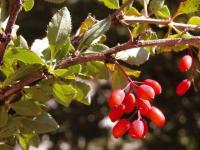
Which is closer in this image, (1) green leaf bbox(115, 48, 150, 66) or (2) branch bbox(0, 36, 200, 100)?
(2) branch bbox(0, 36, 200, 100)

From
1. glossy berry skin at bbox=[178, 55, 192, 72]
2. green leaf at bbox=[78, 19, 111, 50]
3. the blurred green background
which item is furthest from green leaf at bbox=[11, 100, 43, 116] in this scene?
the blurred green background

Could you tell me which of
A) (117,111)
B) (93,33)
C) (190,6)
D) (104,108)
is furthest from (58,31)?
(104,108)

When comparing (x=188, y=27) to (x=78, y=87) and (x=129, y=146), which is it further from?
(x=129, y=146)

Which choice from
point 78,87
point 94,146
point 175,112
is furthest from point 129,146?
point 78,87

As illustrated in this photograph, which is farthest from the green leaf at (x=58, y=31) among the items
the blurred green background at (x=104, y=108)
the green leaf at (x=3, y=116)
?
the blurred green background at (x=104, y=108)

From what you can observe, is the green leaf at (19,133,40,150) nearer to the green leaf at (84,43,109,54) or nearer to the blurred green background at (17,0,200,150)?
the green leaf at (84,43,109,54)

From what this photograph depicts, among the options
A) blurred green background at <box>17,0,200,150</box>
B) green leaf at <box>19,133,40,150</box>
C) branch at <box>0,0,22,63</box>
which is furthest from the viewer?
blurred green background at <box>17,0,200,150</box>

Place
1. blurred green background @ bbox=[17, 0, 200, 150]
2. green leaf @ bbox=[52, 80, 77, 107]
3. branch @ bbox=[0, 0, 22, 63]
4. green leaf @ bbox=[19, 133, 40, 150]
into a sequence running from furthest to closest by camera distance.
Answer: blurred green background @ bbox=[17, 0, 200, 150] → green leaf @ bbox=[19, 133, 40, 150] → green leaf @ bbox=[52, 80, 77, 107] → branch @ bbox=[0, 0, 22, 63]
